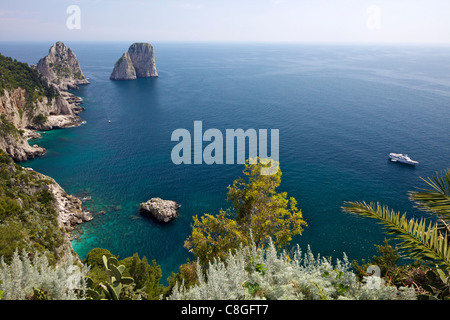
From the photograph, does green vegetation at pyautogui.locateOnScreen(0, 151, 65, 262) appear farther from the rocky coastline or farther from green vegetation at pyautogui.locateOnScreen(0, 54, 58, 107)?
green vegetation at pyautogui.locateOnScreen(0, 54, 58, 107)

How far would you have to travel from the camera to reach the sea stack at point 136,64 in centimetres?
14788

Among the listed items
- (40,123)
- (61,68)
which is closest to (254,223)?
(40,123)

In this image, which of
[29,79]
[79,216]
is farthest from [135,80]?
[79,216]

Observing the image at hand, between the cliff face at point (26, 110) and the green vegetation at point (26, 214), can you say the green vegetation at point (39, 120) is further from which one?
the green vegetation at point (26, 214)

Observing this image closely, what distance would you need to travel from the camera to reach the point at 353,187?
47719 mm

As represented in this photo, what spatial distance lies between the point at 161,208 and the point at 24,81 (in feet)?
219

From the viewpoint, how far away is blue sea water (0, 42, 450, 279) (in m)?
37.9

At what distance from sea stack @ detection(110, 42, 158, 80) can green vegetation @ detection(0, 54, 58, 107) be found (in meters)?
65.1

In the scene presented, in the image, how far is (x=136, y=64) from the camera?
15712cm

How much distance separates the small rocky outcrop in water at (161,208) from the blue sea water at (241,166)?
47.4 inches

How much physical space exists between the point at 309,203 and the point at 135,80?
136241 mm

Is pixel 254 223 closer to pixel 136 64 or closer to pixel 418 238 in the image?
pixel 418 238
